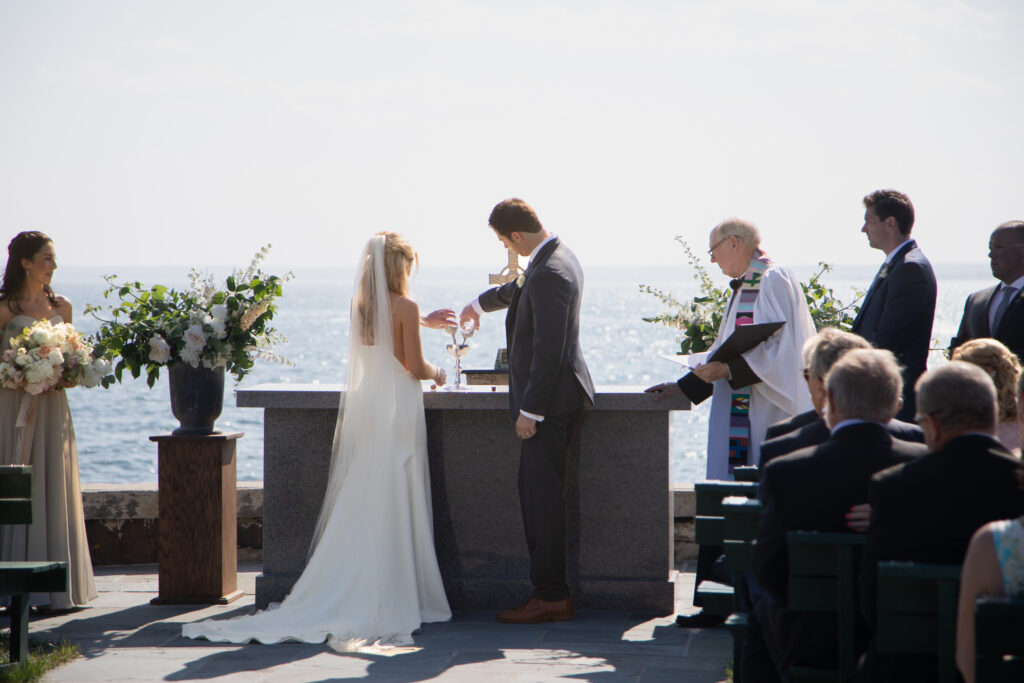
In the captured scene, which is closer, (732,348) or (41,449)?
(732,348)

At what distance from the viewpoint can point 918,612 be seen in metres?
2.78

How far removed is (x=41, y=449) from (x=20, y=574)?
1.71 meters

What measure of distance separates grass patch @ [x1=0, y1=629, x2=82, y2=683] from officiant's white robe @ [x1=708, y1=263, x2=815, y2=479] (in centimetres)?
321

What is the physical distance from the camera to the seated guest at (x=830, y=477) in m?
3.19

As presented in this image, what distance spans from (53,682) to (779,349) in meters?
3.55

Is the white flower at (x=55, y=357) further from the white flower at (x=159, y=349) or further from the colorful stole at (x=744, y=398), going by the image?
the colorful stole at (x=744, y=398)

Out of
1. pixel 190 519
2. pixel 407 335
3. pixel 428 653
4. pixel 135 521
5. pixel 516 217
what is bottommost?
pixel 428 653

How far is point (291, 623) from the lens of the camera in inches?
217

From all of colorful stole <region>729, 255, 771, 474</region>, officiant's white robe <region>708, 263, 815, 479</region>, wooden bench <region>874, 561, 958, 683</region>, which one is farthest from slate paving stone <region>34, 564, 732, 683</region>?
wooden bench <region>874, 561, 958, 683</region>

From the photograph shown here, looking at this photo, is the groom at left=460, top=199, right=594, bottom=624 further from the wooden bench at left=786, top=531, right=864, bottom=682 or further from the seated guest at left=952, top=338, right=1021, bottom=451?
the wooden bench at left=786, top=531, right=864, bottom=682

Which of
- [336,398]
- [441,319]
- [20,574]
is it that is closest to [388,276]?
[441,319]

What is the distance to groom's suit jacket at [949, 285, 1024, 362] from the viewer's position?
5977 mm

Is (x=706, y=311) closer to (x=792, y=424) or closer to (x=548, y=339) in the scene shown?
(x=548, y=339)

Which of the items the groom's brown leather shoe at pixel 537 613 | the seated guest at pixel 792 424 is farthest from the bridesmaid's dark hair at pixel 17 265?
the seated guest at pixel 792 424
